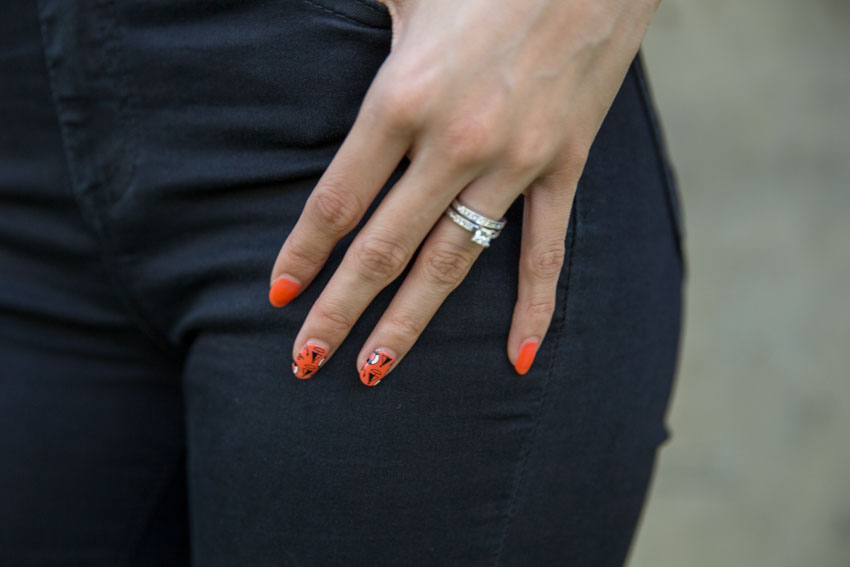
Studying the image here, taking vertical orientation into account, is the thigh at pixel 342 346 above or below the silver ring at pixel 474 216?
below

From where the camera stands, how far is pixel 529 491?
58 cm

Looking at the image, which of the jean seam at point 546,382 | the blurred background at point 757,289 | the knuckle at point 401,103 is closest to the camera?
the knuckle at point 401,103

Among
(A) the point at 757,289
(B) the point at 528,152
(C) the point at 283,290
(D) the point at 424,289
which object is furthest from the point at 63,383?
(A) the point at 757,289

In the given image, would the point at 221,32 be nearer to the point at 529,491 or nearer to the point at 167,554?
the point at 529,491

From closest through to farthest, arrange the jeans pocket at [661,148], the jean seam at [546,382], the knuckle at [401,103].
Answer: the knuckle at [401,103], the jean seam at [546,382], the jeans pocket at [661,148]

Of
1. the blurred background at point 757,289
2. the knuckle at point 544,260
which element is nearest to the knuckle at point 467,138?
the knuckle at point 544,260

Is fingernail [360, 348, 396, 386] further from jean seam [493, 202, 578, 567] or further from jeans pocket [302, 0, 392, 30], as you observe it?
jeans pocket [302, 0, 392, 30]

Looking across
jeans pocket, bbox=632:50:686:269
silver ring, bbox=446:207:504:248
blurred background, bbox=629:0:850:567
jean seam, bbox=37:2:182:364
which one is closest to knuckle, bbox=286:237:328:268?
silver ring, bbox=446:207:504:248

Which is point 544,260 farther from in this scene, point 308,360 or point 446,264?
point 308,360

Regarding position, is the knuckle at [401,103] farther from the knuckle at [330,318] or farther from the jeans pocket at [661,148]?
the jeans pocket at [661,148]

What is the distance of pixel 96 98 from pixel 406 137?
12.7 inches

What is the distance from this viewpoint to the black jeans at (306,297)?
548mm

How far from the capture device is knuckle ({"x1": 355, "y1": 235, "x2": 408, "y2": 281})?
512mm

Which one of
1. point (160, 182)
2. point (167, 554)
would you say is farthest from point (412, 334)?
point (167, 554)
